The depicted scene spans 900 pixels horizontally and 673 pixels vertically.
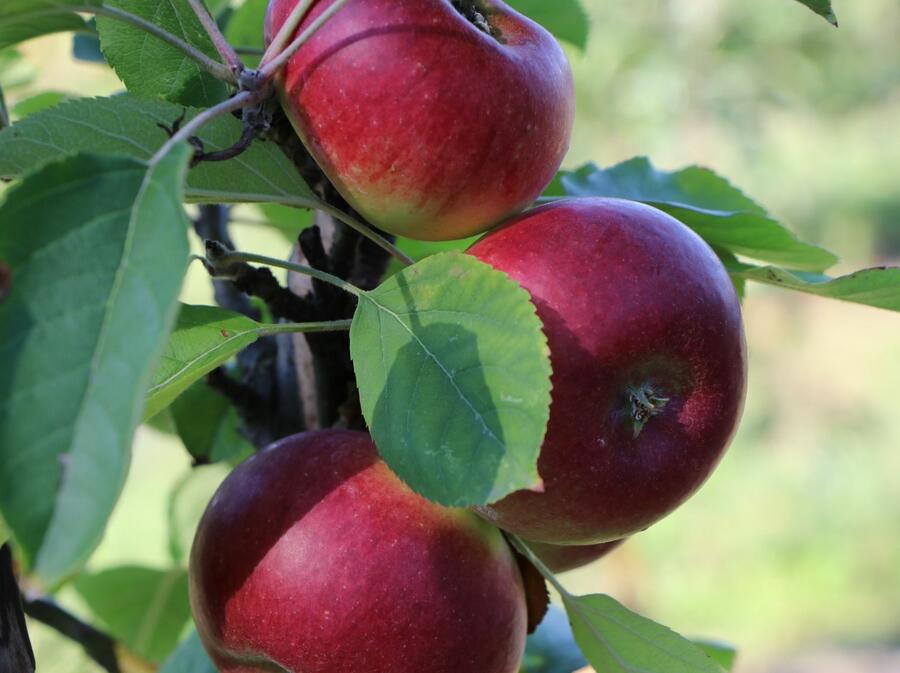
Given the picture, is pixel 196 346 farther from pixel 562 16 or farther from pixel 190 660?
pixel 562 16

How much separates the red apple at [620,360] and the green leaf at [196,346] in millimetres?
135

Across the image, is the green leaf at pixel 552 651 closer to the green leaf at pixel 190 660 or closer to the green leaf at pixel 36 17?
the green leaf at pixel 190 660

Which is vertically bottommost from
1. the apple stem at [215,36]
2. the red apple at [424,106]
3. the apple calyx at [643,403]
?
the apple calyx at [643,403]

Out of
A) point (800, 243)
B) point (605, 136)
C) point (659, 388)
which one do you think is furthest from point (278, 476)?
point (605, 136)

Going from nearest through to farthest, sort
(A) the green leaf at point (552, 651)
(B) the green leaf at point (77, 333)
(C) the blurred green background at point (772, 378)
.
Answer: (B) the green leaf at point (77, 333)
(A) the green leaf at point (552, 651)
(C) the blurred green background at point (772, 378)

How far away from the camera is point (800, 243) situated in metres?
0.72

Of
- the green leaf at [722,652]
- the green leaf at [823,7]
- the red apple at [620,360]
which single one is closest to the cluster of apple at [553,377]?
the red apple at [620,360]

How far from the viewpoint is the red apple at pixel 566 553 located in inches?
27.5

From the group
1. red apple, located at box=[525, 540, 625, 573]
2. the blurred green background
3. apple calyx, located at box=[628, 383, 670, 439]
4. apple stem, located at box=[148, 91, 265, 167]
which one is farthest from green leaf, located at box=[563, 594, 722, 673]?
the blurred green background

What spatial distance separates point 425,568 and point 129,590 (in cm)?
50

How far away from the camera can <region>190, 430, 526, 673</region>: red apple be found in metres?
0.57

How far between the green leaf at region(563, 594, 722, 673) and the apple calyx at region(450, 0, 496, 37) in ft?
1.11

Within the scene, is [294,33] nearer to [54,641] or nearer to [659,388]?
[659,388]

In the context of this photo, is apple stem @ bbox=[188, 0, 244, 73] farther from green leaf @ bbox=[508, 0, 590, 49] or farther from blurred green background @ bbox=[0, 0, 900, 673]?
blurred green background @ bbox=[0, 0, 900, 673]
